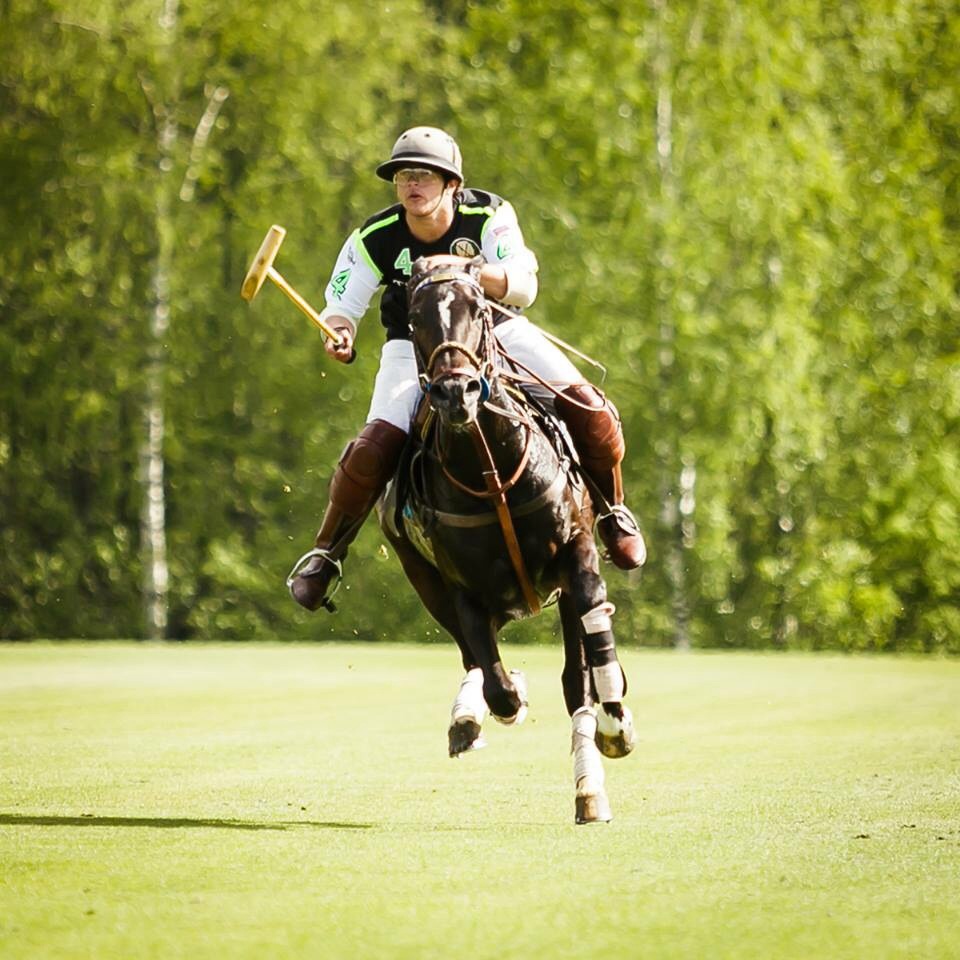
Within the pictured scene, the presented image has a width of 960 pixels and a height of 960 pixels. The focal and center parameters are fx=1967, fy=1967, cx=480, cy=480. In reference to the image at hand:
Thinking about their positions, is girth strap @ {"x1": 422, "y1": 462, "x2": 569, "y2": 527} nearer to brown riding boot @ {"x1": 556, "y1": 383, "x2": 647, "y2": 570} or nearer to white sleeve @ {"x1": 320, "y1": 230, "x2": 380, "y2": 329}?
brown riding boot @ {"x1": 556, "y1": 383, "x2": 647, "y2": 570}

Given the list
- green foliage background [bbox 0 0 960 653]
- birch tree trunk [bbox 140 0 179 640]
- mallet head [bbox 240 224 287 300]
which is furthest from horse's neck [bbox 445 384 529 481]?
birch tree trunk [bbox 140 0 179 640]

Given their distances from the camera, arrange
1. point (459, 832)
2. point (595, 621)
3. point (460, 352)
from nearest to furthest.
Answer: point (460, 352)
point (459, 832)
point (595, 621)

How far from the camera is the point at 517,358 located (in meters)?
8.34

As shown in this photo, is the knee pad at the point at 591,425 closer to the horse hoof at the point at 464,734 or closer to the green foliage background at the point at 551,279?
the horse hoof at the point at 464,734

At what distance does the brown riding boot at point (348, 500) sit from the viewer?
8242mm

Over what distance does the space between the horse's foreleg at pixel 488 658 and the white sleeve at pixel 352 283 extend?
1498mm

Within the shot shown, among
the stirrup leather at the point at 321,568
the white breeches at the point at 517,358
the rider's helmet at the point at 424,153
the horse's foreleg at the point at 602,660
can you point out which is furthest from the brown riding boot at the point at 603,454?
the stirrup leather at the point at 321,568

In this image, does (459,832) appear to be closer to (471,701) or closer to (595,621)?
(471,701)

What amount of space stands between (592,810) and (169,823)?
1.58 m

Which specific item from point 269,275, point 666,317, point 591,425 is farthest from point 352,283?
point 666,317

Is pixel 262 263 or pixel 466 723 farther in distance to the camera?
pixel 262 263

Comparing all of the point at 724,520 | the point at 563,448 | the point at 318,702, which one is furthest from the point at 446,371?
the point at 724,520

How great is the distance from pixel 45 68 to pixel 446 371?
67.5 ft

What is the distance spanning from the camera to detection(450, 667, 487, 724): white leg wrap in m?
7.74
